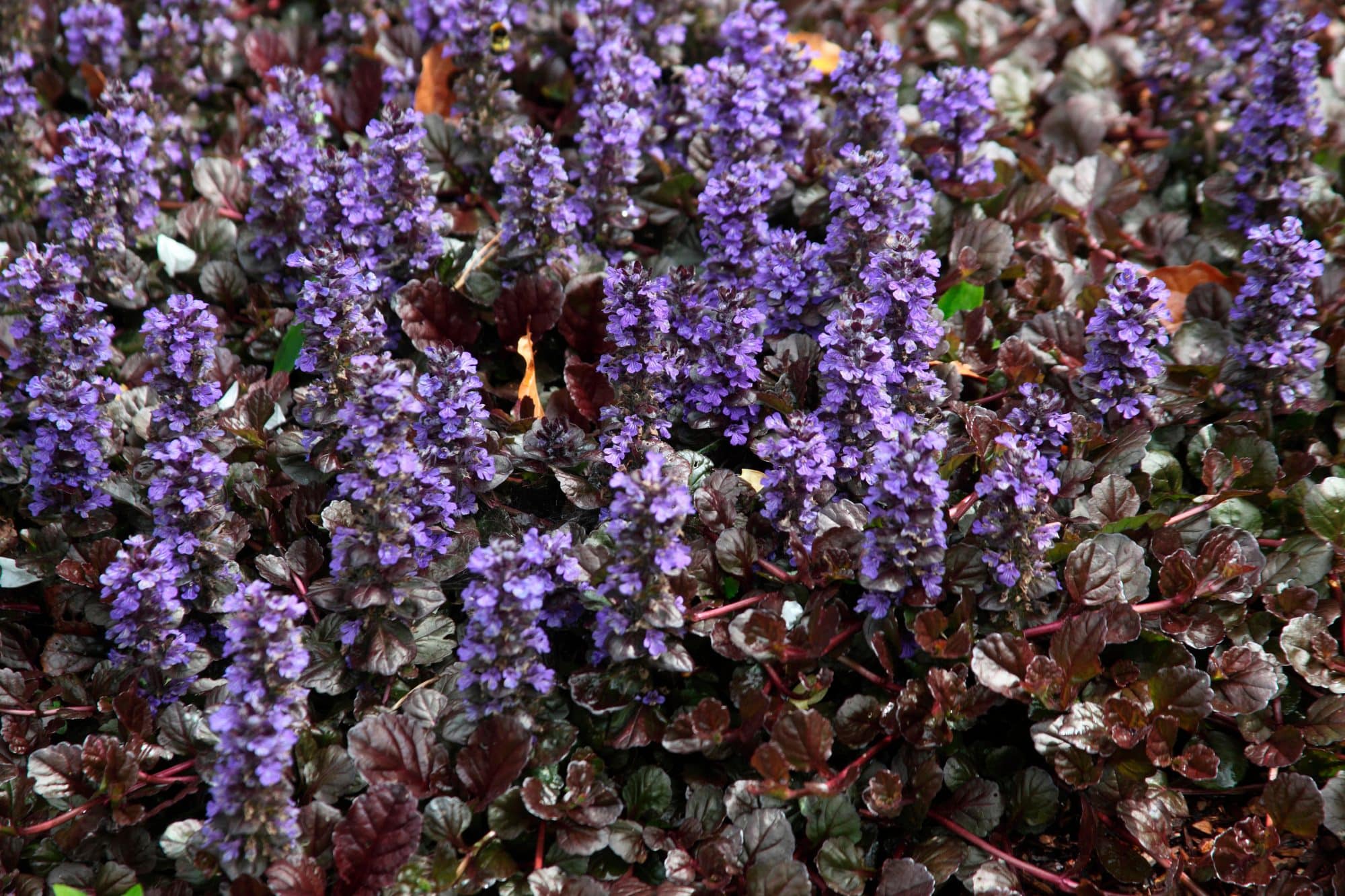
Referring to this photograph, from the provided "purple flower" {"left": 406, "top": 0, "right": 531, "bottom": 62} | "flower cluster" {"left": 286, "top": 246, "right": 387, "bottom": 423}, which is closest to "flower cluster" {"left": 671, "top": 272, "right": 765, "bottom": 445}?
"flower cluster" {"left": 286, "top": 246, "right": 387, "bottom": 423}

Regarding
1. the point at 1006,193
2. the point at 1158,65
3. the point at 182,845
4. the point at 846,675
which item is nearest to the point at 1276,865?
the point at 846,675

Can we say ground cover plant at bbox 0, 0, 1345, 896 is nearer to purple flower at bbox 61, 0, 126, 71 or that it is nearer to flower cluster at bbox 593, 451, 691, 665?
flower cluster at bbox 593, 451, 691, 665

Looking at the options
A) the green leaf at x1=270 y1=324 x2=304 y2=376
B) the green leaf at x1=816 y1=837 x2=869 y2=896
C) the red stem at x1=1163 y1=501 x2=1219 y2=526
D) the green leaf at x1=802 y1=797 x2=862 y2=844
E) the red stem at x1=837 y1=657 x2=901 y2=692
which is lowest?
the green leaf at x1=816 y1=837 x2=869 y2=896

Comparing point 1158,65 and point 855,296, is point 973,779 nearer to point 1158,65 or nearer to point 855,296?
point 855,296

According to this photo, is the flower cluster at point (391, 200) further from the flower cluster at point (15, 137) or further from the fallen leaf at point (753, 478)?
the flower cluster at point (15, 137)

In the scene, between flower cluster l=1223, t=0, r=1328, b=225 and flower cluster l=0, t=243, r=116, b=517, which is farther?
flower cluster l=1223, t=0, r=1328, b=225

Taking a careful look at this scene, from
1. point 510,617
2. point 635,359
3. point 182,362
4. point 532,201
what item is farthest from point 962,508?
point 182,362

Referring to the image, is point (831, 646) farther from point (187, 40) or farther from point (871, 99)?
point (187, 40)

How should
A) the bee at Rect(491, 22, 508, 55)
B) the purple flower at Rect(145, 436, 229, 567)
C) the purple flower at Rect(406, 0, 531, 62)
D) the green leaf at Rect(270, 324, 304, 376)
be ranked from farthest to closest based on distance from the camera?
the bee at Rect(491, 22, 508, 55), the purple flower at Rect(406, 0, 531, 62), the green leaf at Rect(270, 324, 304, 376), the purple flower at Rect(145, 436, 229, 567)
